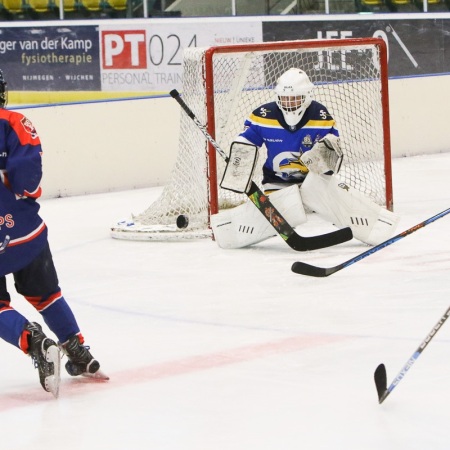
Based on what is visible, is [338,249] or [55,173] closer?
[338,249]

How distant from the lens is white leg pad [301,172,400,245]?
5.41 m

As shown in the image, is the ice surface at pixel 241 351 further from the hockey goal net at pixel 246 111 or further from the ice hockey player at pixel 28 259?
the hockey goal net at pixel 246 111

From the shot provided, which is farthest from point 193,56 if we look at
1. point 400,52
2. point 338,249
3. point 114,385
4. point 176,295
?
point 400,52

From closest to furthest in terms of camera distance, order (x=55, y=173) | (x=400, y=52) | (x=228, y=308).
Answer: (x=228, y=308), (x=55, y=173), (x=400, y=52)

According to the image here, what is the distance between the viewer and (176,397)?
3.12 meters

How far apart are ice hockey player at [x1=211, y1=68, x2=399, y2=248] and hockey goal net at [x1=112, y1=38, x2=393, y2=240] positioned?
0.33 m

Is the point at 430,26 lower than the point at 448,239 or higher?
higher

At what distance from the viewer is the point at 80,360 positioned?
10.7ft

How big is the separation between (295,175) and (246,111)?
1576 millimetres

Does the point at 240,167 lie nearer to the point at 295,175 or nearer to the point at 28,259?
the point at 295,175

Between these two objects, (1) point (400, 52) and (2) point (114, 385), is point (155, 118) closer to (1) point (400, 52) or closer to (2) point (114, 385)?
(1) point (400, 52)

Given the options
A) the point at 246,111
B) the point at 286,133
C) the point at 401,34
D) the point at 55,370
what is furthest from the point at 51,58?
the point at 55,370

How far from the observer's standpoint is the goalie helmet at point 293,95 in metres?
5.46

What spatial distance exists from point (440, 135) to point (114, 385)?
19.7ft
